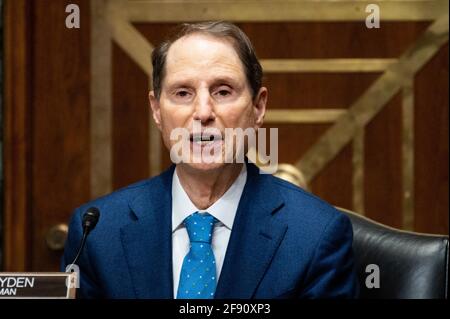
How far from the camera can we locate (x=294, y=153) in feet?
8.62

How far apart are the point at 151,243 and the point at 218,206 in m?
0.14

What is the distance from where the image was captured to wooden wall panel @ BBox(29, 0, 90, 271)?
257cm

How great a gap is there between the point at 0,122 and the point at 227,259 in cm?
125

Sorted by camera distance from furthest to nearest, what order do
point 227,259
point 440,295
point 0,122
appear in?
1. point 0,122
2. point 440,295
3. point 227,259

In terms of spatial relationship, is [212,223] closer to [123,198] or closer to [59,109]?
[123,198]

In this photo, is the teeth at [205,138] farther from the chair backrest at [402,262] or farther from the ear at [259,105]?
the chair backrest at [402,262]

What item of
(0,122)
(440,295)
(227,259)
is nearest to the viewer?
(227,259)

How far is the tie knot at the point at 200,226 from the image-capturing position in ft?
5.14

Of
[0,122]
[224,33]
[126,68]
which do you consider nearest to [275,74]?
[126,68]

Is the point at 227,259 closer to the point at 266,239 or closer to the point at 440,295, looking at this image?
the point at 266,239

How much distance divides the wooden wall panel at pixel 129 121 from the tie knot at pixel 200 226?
1038 mm

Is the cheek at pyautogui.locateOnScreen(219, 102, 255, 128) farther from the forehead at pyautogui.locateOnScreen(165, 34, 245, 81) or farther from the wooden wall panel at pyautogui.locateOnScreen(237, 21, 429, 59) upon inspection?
the wooden wall panel at pyautogui.locateOnScreen(237, 21, 429, 59)

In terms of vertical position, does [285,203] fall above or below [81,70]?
below

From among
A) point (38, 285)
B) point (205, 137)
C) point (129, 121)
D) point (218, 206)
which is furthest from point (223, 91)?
point (129, 121)
